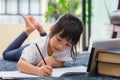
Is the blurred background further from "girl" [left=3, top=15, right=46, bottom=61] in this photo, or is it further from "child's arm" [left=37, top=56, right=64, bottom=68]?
"child's arm" [left=37, top=56, right=64, bottom=68]

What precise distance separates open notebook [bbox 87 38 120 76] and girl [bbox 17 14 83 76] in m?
0.12

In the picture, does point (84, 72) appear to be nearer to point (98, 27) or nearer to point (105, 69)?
point (105, 69)

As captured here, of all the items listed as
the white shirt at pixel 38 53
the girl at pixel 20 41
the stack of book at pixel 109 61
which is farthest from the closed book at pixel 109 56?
the girl at pixel 20 41

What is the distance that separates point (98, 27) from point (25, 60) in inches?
67.5

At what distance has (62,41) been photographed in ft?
3.61

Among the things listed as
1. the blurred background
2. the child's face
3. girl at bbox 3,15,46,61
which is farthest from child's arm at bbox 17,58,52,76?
the blurred background

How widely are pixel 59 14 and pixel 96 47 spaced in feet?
8.66

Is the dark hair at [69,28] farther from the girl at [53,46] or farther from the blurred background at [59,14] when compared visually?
the blurred background at [59,14]

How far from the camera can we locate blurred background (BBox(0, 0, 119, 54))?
272 cm

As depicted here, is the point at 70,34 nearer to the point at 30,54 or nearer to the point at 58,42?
the point at 58,42

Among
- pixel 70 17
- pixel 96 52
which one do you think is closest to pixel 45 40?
pixel 70 17

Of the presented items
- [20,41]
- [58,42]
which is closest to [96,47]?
[58,42]

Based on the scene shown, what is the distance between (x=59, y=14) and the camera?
11.9ft

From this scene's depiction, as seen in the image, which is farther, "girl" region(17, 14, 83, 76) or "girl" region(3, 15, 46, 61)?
"girl" region(3, 15, 46, 61)
